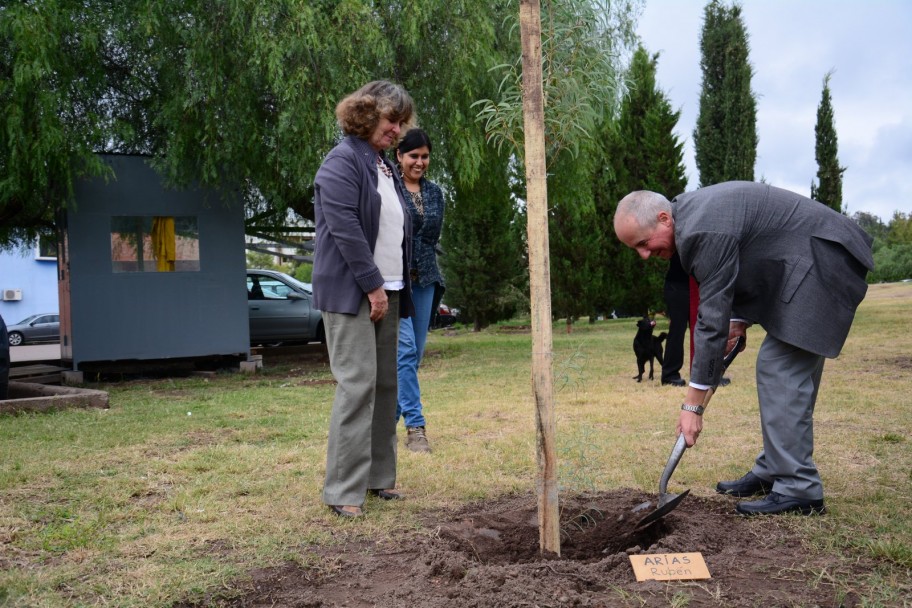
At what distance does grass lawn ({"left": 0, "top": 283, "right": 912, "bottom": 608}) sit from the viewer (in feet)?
9.89

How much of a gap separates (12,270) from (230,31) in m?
24.7

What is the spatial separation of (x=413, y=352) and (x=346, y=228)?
1.47 metres

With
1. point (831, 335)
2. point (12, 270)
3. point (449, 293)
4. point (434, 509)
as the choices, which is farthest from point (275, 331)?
point (12, 270)

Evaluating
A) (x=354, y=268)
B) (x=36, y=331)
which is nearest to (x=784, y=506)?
(x=354, y=268)

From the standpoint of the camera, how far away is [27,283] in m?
30.4

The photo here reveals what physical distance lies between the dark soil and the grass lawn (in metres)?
0.12

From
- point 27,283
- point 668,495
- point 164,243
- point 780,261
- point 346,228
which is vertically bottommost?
point 668,495

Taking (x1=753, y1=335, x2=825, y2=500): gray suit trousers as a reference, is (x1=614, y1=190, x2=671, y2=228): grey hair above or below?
above

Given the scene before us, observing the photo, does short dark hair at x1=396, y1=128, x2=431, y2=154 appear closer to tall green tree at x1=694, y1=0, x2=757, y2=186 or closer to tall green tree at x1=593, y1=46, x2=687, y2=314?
tall green tree at x1=593, y1=46, x2=687, y2=314

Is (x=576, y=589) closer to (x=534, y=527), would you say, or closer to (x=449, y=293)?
(x=534, y=527)

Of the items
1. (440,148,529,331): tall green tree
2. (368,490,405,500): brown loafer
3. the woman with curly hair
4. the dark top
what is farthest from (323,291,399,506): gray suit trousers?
(440,148,529,331): tall green tree

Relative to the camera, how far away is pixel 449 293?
20.7 m

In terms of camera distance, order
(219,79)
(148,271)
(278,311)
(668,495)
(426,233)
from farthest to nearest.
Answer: (278,311) < (148,271) < (219,79) < (426,233) < (668,495)

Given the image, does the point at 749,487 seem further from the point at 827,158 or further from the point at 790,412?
the point at 827,158
